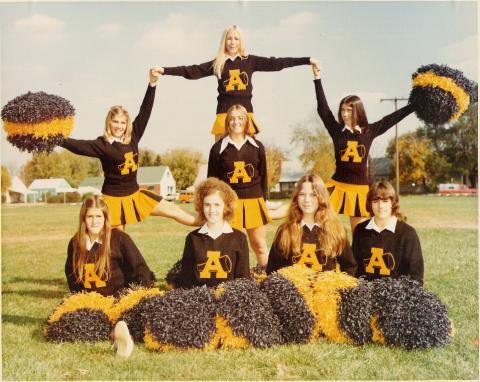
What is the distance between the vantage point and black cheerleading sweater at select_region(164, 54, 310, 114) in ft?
13.7

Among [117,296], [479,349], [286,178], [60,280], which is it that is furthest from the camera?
[286,178]

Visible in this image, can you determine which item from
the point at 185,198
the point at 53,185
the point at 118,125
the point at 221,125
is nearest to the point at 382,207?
the point at 221,125

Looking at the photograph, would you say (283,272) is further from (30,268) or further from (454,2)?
(30,268)

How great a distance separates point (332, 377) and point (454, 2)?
270 centimetres

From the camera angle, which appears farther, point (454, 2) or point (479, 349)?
point (454, 2)

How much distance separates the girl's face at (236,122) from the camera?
390 centimetres

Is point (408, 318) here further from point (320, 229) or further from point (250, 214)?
point (250, 214)

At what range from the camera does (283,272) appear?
3307 mm

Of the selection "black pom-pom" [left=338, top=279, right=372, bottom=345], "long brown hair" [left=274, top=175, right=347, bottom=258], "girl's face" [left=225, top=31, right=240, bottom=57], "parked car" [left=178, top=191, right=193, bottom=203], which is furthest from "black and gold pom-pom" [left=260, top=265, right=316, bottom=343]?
"parked car" [left=178, top=191, right=193, bottom=203]

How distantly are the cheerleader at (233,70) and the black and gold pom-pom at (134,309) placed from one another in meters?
1.53

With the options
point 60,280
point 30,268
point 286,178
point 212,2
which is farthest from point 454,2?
point 286,178

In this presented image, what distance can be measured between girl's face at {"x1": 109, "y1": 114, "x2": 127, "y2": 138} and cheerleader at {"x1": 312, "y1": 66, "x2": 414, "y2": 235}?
1.53 m

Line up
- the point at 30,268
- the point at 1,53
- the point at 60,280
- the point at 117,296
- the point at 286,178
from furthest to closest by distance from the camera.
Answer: the point at 286,178, the point at 30,268, the point at 60,280, the point at 1,53, the point at 117,296

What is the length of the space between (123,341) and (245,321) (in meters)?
0.71
